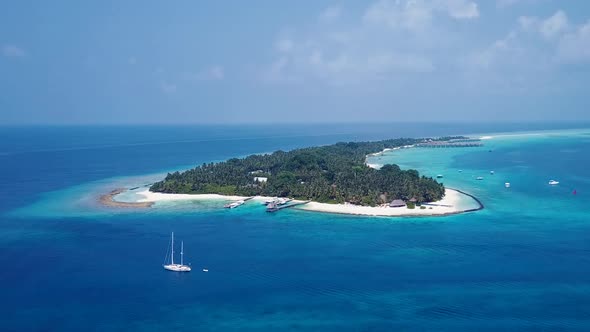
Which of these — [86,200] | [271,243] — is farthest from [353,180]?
[86,200]

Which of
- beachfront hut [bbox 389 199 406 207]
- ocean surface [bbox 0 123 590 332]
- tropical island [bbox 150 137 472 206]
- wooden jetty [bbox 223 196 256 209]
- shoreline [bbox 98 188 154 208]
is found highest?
tropical island [bbox 150 137 472 206]

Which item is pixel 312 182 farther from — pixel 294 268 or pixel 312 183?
pixel 294 268

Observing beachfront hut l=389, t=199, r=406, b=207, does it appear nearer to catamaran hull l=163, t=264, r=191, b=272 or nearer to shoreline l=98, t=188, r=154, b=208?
catamaran hull l=163, t=264, r=191, b=272

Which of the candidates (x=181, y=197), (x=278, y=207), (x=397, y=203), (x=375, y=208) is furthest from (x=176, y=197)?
(x=397, y=203)

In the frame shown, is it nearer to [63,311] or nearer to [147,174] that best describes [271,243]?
[63,311]

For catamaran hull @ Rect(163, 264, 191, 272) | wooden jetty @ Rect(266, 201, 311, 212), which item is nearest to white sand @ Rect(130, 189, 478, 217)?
wooden jetty @ Rect(266, 201, 311, 212)
